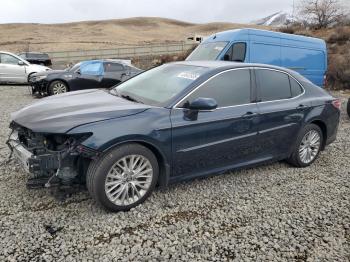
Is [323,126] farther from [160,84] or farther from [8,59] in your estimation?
[8,59]

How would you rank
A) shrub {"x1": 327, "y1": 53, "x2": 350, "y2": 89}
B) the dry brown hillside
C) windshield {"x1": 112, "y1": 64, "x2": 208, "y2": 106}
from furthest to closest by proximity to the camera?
the dry brown hillside
shrub {"x1": 327, "y1": 53, "x2": 350, "y2": 89}
windshield {"x1": 112, "y1": 64, "x2": 208, "y2": 106}

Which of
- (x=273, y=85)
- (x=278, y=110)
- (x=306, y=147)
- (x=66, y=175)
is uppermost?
(x=273, y=85)

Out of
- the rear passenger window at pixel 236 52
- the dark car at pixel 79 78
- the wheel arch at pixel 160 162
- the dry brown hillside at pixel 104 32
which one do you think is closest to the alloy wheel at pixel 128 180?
the wheel arch at pixel 160 162

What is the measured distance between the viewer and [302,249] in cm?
315

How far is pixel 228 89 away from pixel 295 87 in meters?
1.28

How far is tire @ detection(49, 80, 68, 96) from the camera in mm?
10891

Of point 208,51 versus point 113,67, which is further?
point 113,67

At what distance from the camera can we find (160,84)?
4.31 metres

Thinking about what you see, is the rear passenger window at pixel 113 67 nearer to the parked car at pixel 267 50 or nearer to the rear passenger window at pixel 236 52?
the parked car at pixel 267 50

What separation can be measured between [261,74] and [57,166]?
2.78 m

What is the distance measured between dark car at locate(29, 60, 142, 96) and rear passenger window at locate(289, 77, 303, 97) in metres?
6.22

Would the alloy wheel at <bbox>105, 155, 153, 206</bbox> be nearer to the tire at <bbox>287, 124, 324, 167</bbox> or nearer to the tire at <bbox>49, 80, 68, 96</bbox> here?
the tire at <bbox>287, 124, 324, 167</bbox>

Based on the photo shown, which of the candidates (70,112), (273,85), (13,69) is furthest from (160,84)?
(13,69)

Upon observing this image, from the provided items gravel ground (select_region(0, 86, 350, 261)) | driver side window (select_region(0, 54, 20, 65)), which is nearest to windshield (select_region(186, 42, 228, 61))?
gravel ground (select_region(0, 86, 350, 261))
